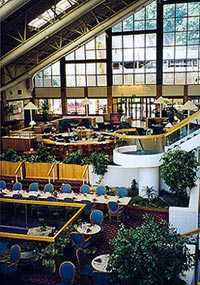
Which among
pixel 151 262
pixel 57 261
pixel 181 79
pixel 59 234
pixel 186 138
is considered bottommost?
pixel 57 261

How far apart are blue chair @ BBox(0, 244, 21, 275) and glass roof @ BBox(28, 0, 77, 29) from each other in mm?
11771

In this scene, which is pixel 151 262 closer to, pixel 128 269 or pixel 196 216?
pixel 128 269

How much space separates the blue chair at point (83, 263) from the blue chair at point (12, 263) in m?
→ 1.39

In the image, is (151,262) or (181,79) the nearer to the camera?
(151,262)

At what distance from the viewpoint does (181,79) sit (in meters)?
26.6

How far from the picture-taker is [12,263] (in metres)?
9.12

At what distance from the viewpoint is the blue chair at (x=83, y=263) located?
8.91 metres

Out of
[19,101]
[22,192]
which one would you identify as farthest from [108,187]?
[19,101]

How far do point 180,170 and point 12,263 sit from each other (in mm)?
5731

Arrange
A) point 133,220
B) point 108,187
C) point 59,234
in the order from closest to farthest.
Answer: point 59,234 < point 133,220 < point 108,187

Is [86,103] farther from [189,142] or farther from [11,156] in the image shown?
[189,142]

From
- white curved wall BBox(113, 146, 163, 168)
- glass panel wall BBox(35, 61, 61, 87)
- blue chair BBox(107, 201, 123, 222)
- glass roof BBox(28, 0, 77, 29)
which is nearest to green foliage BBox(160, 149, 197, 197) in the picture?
white curved wall BBox(113, 146, 163, 168)

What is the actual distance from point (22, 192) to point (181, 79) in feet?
54.2

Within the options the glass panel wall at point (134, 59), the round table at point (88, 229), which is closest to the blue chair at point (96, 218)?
the round table at point (88, 229)
